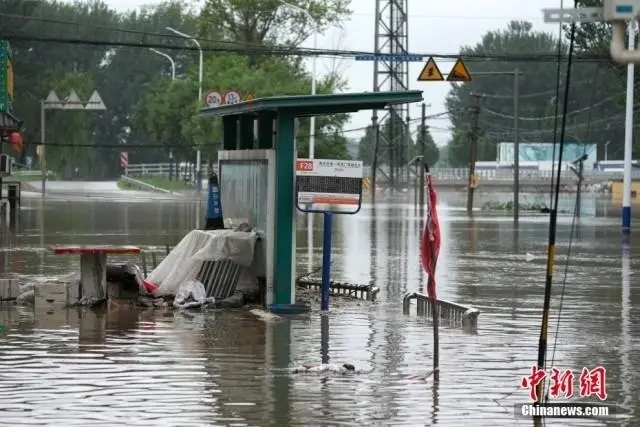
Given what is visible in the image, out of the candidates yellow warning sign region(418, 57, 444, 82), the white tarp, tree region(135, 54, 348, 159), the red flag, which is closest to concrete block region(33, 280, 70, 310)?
the white tarp

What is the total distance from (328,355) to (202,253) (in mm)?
4533

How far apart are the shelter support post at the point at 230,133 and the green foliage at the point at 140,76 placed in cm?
2367

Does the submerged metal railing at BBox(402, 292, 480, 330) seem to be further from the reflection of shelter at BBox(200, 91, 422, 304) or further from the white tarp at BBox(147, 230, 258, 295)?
the white tarp at BBox(147, 230, 258, 295)

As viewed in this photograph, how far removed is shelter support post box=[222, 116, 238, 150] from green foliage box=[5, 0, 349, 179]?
23.7 m

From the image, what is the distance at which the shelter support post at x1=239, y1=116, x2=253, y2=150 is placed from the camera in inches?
770

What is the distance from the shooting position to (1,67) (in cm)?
4203

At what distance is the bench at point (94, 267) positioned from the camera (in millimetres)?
17000

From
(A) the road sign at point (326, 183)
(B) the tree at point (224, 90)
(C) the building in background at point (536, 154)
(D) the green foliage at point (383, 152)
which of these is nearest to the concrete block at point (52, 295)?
(A) the road sign at point (326, 183)

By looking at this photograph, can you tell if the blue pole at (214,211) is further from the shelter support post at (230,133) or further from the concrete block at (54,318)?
the concrete block at (54,318)

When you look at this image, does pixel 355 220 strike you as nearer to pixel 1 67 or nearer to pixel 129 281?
pixel 1 67

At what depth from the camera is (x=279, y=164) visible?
17.2m

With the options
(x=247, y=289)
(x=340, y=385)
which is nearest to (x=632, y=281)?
(x=247, y=289)

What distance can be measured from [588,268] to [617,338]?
35.1ft

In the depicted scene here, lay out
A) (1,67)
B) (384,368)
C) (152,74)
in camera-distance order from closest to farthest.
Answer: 1. (384,368)
2. (1,67)
3. (152,74)
